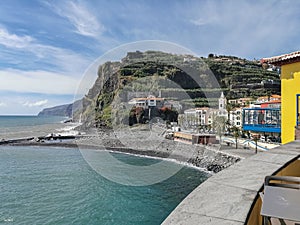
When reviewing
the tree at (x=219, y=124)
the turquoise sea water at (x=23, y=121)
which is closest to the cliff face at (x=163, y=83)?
the tree at (x=219, y=124)

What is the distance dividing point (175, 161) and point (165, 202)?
34.6 ft

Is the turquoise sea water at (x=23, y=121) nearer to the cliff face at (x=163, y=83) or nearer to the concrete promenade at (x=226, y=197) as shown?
the cliff face at (x=163, y=83)

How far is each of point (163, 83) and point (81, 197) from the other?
16.1 metres

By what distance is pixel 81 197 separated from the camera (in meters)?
11.7

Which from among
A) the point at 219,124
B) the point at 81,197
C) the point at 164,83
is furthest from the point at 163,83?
the point at 81,197

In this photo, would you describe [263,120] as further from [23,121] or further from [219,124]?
[23,121]

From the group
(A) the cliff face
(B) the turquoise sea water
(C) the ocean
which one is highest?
(A) the cliff face

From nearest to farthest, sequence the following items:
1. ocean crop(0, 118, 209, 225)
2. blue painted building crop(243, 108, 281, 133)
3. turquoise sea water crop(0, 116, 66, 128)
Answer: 1. ocean crop(0, 118, 209, 225)
2. blue painted building crop(243, 108, 281, 133)
3. turquoise sea water crop(0, 116, 66, 128)

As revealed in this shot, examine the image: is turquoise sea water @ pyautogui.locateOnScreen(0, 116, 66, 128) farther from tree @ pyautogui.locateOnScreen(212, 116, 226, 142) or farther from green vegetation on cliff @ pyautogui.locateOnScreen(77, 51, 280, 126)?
tree @ pyautogui.locateOnScreen(212, 116, 226, 142)

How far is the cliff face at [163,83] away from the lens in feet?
53.8

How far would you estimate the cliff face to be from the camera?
16.4m

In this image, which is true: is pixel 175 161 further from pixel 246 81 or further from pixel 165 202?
pixel 246 81

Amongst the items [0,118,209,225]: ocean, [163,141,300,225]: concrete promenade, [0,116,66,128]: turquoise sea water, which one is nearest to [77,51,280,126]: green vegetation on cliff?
[0,118,209,225]: ocean

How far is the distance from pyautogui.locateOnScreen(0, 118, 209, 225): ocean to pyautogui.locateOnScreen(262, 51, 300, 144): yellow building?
6.34m
